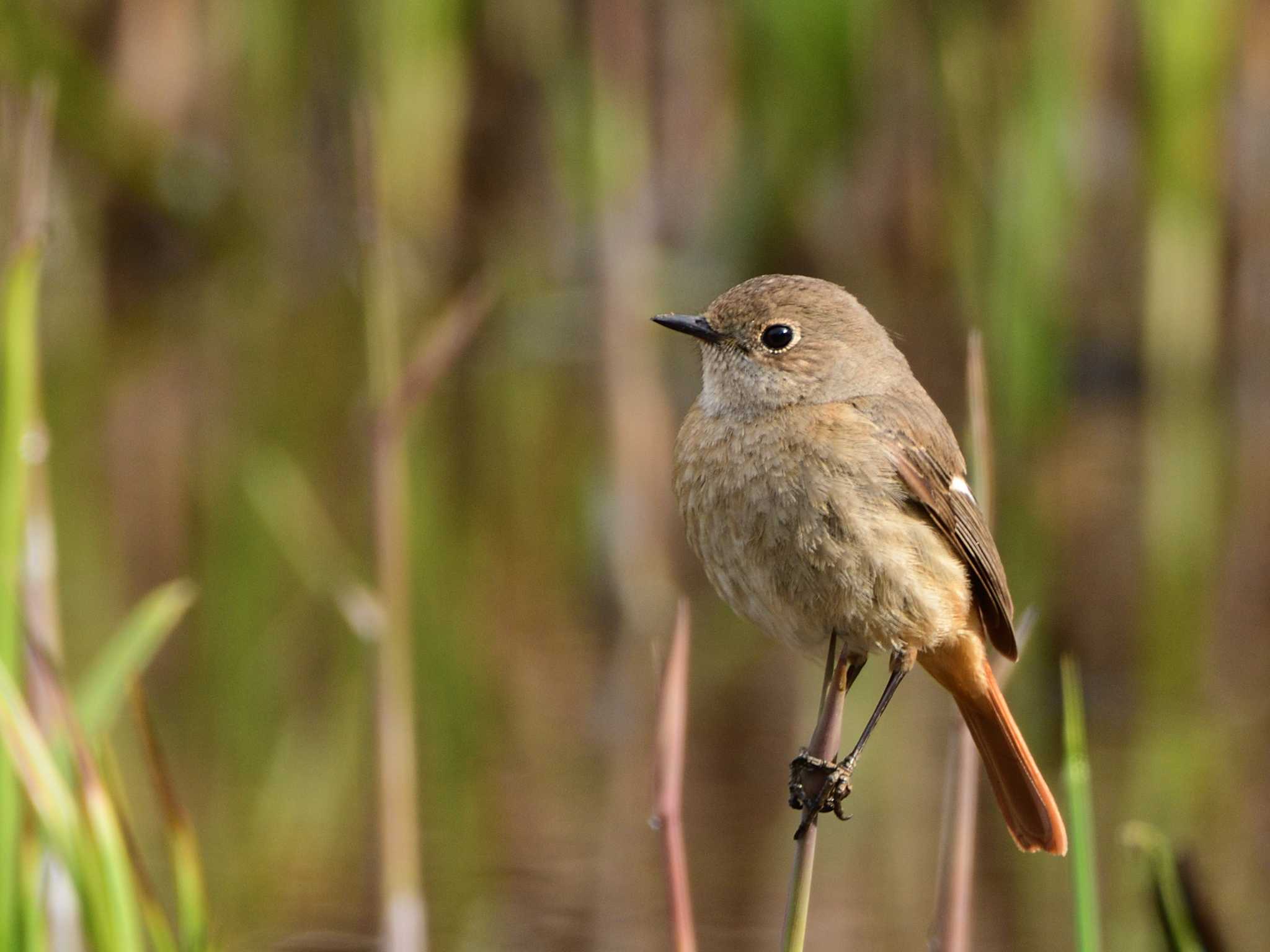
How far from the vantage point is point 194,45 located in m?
11.4

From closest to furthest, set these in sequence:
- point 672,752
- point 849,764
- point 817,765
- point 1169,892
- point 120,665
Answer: point 672,752, point 817,765, point 1169,892, point 849,764, point 120,665

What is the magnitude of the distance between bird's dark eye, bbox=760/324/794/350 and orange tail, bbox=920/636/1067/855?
484 mm

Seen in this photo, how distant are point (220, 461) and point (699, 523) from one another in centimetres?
667

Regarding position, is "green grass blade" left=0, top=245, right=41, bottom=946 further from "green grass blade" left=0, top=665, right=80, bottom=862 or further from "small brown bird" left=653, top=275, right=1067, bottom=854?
"small brown bird" left=653, top=275, right=1067, bottom=854

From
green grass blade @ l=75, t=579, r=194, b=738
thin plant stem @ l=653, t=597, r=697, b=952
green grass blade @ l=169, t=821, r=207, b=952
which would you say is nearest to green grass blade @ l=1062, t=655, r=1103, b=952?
thin plant stem @ l=653, t=597, r=697, b=952

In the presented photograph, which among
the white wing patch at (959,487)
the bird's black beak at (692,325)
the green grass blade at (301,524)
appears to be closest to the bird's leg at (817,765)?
the white wing patch at (959,487)

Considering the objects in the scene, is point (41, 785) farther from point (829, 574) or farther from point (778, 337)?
point (778, 337)

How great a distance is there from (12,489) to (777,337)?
105cm

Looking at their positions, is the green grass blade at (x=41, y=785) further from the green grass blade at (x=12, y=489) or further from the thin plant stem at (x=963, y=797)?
the thin plant stem at (x=963, y=797)

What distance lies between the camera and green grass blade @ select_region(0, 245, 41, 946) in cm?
254

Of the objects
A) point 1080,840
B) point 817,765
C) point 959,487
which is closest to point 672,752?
point 817,765

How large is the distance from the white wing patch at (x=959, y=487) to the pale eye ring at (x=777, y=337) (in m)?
0.32

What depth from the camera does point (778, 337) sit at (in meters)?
2.89

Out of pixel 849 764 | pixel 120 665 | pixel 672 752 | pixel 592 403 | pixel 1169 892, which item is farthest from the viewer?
pixel 592 403
